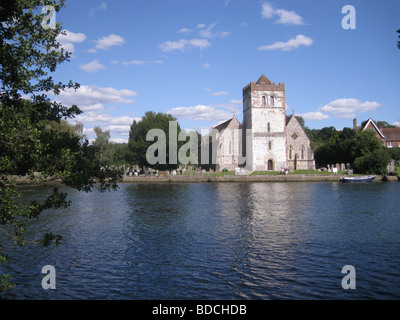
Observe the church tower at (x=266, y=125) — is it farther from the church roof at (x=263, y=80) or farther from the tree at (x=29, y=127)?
the tree at (x=29, y=127)

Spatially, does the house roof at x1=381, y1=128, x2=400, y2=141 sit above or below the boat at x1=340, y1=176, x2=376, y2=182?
above

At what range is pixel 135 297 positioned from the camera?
40.0 feet

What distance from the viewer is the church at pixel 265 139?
78188 mm

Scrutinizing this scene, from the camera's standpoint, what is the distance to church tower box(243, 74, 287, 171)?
78.0m

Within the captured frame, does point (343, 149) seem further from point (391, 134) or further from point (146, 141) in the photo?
point (146, 141)

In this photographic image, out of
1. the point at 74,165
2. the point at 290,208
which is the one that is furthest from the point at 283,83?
the point at 74,165

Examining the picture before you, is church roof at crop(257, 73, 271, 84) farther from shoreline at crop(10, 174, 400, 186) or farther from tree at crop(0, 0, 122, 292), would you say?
tree at crop(0, 0, 122, 292)

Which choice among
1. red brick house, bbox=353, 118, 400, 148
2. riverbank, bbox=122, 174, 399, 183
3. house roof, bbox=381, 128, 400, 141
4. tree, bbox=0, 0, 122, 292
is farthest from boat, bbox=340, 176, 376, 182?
tree, bbox=0, 0, 122, 292

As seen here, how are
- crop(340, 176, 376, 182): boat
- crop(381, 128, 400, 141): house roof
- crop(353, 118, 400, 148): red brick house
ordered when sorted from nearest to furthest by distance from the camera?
crop(340, 176, 376, 182): boat
crop(353, 118, 400, 148): red brick house
crop(381, 128, 400, 141): house roof

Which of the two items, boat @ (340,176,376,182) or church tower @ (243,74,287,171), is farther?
church tower @ (243,74,287,171)

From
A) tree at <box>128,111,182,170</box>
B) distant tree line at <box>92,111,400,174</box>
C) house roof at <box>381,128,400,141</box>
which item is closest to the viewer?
distant tree line at <box>92,111,400,174</box>

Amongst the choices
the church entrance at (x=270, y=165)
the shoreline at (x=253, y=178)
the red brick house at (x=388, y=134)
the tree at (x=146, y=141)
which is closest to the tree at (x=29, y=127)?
the shoreline at (x=253, y=178)

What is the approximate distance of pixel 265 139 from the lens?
78750 mm

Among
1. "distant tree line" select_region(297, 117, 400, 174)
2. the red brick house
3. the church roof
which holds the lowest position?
"distant tree line" select_region(297, 117, 400, 174)
